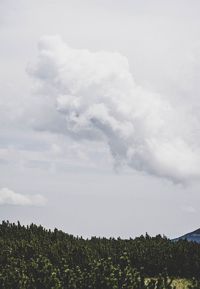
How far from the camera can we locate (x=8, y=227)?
73.8 ft

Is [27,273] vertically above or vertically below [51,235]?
below

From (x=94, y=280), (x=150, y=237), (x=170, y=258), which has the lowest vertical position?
(x=94, y=280)

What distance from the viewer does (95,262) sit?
1545cm

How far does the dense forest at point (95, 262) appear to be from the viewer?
14.3m

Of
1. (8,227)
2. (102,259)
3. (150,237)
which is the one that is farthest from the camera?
(8,227)

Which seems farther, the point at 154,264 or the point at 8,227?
the point at 8,227

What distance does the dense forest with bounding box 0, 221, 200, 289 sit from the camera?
14266 millimetres

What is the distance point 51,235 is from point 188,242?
5.78m

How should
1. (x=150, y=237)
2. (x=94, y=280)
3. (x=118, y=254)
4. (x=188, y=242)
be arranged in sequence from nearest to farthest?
(x=94, y=280)
(x=118, y=254)
(x=188, y=242)
(x=150, y=237)

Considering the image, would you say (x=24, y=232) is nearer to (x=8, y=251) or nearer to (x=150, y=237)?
(x=8, y=251)

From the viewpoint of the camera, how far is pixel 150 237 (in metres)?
20.4

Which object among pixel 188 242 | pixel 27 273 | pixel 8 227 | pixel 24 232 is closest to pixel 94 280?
pixel 27 273

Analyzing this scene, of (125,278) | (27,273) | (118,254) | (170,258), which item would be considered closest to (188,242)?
(170,258)

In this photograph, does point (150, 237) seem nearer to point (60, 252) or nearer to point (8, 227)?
point (60, 252)
